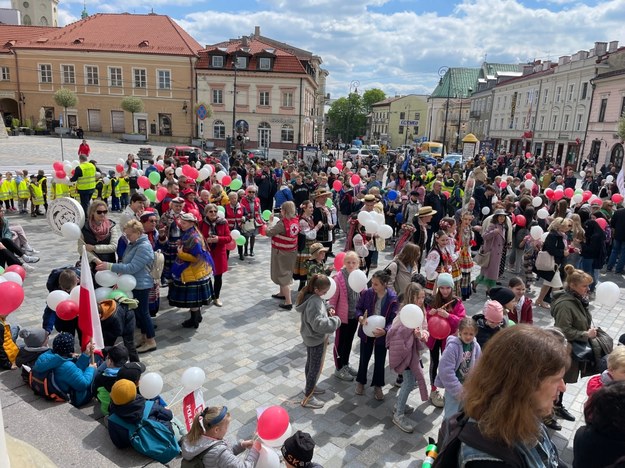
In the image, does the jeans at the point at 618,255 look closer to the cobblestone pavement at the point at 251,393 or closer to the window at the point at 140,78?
the cobblestone pavement at the point at 251,393

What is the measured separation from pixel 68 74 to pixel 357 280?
160 feet

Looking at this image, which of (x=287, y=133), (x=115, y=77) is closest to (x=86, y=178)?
(x=287, y=133)

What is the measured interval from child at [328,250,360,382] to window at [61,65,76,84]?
48.0 meters

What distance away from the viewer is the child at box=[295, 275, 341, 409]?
15.8 feet

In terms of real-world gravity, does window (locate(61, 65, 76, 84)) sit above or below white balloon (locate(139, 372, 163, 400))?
above

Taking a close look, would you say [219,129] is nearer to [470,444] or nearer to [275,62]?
[275,62]

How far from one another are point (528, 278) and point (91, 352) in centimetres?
829

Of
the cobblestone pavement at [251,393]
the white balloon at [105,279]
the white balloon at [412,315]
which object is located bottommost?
the cobblestone pavement at [251,393]

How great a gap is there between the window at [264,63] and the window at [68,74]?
18.4 meters

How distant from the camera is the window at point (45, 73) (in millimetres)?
44031

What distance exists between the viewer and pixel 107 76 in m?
44.2

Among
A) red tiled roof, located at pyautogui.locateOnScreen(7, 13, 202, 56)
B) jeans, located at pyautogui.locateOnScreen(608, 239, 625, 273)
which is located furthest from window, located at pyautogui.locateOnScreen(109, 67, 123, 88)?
jeans, located at pyautogui.locateOnScreen(608, 239, 625, 273)

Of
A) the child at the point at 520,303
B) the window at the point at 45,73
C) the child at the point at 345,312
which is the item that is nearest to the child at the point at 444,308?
the child at the point at 520,303

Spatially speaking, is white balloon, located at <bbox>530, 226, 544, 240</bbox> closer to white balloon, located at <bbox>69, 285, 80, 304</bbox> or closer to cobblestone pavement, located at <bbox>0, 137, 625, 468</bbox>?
cobblestone pavement, located at <bbox>0, 137, 625, 468</bbox>
